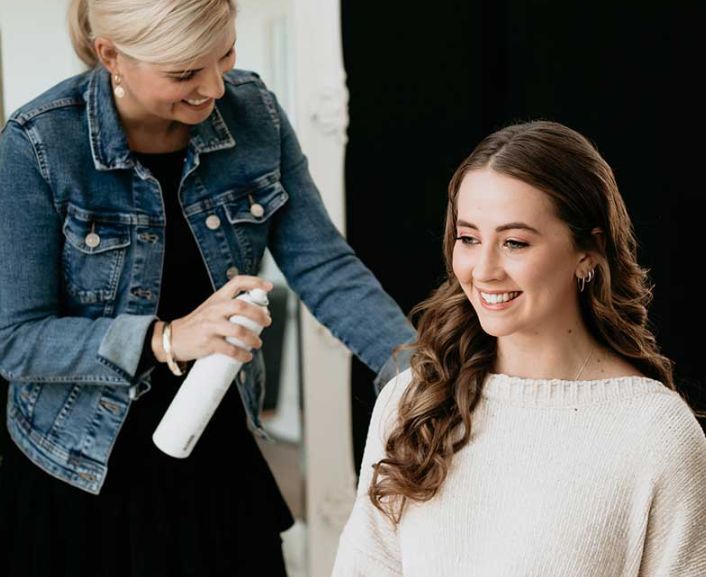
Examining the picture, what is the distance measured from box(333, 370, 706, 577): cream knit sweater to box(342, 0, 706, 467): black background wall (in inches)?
26.9

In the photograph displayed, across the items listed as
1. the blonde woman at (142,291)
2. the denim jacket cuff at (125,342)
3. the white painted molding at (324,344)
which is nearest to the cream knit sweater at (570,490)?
the blonde woman at (142,291)

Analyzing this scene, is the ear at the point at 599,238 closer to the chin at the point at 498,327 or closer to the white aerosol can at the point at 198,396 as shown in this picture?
the chin at the point at 498,327

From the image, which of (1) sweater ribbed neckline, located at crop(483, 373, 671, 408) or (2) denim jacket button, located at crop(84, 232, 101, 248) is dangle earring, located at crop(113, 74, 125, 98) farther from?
(1) sweater ribbed neckline, located at crop(483, 373, 671, 408)

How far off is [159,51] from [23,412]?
0.60m

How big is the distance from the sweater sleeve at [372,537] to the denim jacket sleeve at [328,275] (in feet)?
0.74

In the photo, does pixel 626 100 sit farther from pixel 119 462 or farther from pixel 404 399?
pixel 119 462

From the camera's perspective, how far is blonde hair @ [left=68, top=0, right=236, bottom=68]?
145 cm

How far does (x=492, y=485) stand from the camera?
134cm

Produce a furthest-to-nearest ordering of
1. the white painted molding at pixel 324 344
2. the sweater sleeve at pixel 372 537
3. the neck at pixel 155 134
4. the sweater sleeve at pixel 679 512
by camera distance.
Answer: the white painted molding at pixel 324 344 → the neck at pixel 155 134 → the sweater sleeve at pixel 372 537 → the sweater sleeve at pixel 679 512

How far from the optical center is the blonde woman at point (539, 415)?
4.17 feet

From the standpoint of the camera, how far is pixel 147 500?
1.69 meters

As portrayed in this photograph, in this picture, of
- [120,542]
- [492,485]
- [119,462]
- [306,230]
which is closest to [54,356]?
[119,462]

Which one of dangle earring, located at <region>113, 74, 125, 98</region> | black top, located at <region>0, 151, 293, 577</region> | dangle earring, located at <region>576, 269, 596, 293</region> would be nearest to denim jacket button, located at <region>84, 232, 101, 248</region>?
black top, located at <region>0, 151, 293, 577</region>

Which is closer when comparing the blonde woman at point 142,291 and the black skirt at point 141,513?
the blonde woman at point 142,291
